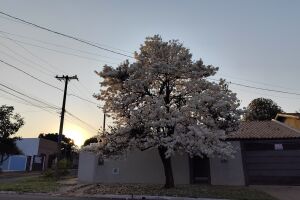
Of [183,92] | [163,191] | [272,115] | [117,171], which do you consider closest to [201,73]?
[183,92]

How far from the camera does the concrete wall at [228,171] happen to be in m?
24.6

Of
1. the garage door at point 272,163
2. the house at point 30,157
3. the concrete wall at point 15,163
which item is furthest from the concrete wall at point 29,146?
the garage door at point 272,163

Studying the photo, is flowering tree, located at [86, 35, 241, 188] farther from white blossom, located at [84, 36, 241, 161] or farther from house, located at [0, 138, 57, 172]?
house, located at [0, 138, 57, 172]

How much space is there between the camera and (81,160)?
27.7 m

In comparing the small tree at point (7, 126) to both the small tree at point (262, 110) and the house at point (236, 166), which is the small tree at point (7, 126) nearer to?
the house at point (236, 166)

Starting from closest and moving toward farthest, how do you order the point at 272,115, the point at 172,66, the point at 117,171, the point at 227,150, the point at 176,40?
the point at 227,150 → the point at 172,66 → the point at 176,40 → the point at 117,171 → the point at 272,115

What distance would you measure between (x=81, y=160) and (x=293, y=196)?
53.8 feet

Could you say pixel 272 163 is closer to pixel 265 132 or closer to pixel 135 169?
pixel 265 132

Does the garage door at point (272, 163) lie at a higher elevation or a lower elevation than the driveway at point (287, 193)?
higher

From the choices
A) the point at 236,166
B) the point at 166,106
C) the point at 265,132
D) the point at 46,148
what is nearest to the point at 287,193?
the point at 236,166

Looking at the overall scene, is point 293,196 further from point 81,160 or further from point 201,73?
point 81,160

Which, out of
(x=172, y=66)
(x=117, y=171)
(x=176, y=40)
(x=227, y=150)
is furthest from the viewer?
(x=117, y=171)

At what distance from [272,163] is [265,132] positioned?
2.68 meters

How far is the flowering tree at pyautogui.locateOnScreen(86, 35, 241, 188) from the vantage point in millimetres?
18359
